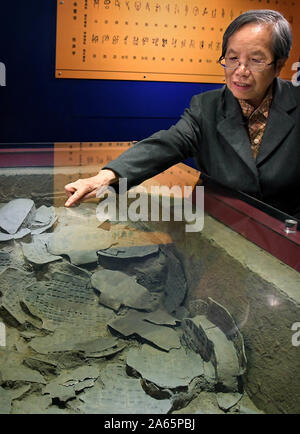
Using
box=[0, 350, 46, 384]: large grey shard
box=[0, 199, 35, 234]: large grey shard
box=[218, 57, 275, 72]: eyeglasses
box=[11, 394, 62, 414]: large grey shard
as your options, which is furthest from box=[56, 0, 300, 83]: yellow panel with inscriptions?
box=[11, 394, 62, 414]: large grey shard

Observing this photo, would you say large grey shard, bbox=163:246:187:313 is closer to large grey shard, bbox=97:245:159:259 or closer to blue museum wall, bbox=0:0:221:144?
large grey shard, bbox=97:245:159:259

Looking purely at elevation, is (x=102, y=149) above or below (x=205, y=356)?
above

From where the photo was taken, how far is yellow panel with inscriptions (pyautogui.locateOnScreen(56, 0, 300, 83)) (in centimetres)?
218

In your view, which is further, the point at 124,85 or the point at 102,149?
the point at 124,85

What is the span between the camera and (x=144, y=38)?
2.28 metres

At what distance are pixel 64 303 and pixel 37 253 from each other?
24cm

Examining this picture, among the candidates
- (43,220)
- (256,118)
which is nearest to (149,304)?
(43,220)

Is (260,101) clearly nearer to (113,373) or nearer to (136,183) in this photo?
(136,183)

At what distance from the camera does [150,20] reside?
225 centimetres

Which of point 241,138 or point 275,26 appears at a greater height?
point 275,26

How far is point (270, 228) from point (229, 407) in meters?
0.47

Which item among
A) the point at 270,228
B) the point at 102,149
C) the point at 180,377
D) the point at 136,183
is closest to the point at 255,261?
the point at 270,228

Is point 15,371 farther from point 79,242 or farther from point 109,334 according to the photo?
point 79,242

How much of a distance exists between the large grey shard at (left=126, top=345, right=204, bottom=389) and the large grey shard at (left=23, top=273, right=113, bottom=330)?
128 mm
